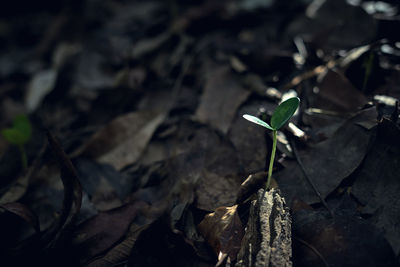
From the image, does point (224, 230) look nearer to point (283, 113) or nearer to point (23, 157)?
point (283, 113)

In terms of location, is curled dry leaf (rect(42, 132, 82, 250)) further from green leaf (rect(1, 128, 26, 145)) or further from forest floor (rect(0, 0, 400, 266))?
green leaf (rect(1, 128, 26, 145))

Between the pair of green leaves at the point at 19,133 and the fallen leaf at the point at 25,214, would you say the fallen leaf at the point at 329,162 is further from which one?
the pair of green leaves at the point at 19,133

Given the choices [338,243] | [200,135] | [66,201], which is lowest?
[338,243]

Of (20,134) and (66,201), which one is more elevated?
(20,134)

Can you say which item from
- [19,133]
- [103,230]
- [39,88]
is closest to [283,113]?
[103,230]

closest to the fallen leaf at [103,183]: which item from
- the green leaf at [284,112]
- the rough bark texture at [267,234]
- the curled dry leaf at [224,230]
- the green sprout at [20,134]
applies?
the green sprout at [20,134]

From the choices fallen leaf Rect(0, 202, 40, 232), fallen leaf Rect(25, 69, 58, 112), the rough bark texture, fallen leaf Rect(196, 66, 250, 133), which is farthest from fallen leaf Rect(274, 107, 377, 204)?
fallen leaf Rect(25, 69, 58, 112)

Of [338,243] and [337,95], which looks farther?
[337,95]
